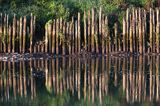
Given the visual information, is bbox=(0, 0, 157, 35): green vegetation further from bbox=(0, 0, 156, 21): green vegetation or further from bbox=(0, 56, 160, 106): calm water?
bbox=(0, 56, 160, 106): calm water

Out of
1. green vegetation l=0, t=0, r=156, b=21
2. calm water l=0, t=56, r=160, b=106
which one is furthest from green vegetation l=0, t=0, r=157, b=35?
calm water l=0, t=56, r=160, b=106

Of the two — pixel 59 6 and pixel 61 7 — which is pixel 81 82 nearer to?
pixel 61 7

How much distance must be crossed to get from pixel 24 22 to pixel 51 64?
4.73 meters

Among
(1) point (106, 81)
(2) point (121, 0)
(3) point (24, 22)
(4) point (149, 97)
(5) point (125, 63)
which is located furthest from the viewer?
(2) point (121, 0)

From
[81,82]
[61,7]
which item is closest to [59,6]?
[61,7]

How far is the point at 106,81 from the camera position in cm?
2775

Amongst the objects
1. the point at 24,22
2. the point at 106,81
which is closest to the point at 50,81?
the point at 106,81

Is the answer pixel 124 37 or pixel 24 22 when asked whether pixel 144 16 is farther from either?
pixel 24 22

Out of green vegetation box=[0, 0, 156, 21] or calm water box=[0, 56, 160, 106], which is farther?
green vegetation box=[0, 0, 156, 21]

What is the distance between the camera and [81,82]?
2767 cm

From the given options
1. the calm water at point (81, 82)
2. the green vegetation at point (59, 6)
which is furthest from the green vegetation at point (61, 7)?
the calm water at point (81, 82)

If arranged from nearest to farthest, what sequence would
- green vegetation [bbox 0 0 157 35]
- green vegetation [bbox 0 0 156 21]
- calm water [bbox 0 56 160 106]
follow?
calm water [bbox 0 56 160 106], green vegetation [bbox 0 0 157 35], green vegetation [bbox 0 0 156 21]

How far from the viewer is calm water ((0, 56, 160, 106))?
24.0m

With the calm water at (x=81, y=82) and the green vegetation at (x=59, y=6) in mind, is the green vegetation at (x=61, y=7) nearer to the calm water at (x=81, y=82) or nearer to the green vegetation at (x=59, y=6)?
the green vegetation at (x=59, y=6)
